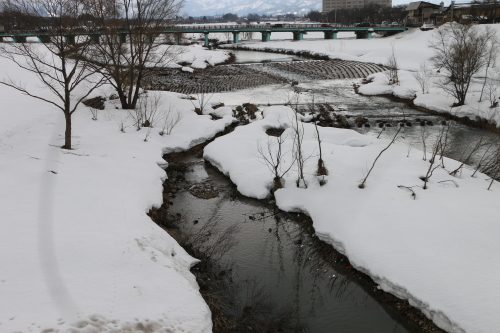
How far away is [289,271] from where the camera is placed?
9.74 m

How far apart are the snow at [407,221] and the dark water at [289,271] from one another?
0.57 meters

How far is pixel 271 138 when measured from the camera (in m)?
18.7

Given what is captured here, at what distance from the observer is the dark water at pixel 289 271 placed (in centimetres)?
814

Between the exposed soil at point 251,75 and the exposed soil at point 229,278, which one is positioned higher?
the exposed soil at point 251,75

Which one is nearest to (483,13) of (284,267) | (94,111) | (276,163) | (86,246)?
(276,163)

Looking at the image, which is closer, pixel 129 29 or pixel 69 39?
pixel 69 39

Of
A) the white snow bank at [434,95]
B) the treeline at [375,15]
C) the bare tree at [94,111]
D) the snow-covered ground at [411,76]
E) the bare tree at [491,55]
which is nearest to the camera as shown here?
the bare tree at [94,111]

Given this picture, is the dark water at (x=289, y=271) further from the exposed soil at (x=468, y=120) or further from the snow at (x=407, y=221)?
the exposed soil at (x=468, y=120)

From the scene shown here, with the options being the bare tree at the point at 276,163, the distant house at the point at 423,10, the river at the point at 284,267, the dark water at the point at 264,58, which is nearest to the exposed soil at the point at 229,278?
the river at the point at 284,267

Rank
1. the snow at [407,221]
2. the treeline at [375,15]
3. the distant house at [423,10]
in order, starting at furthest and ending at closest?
1. the treeline at [375,15]
2. the distant house at [423,10]
3. the snow at [407,221]

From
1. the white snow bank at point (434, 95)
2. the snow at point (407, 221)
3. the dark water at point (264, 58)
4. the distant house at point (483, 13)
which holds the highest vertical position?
the distant house at point (483, 13)

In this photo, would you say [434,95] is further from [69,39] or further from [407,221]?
[69,39]

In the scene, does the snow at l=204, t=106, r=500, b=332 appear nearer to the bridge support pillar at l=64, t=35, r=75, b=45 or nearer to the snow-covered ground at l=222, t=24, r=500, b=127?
the bridge support pillar at l=64, t=35, r=75, b=45

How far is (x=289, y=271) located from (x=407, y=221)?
3.61 metres
